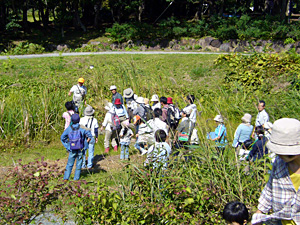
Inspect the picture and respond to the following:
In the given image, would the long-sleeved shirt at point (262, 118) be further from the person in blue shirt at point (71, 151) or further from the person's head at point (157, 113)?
the person in blue shirt at point (71, 151)

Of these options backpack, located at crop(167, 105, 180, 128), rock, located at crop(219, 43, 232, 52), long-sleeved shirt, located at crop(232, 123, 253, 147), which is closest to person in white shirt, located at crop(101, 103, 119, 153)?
backpack, located at crop(167, 105, 180, 128)

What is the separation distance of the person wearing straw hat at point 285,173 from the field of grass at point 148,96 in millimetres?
1389

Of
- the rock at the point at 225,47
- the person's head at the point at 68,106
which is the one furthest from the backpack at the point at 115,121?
the rock at the point at 225,47

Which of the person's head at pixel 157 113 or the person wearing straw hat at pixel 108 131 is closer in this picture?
the person's head at pixel 157 113

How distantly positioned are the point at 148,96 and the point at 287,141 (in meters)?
8.96

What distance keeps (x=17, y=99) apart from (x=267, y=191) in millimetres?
8553

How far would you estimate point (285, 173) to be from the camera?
294 centimetres

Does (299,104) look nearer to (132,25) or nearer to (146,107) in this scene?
(146,107)

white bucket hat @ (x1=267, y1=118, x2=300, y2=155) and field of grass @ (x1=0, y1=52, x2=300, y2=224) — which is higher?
white bucket hat @ (x1=267, y1=118, x2=300, y2=155)

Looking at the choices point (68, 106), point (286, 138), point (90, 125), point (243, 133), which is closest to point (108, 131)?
point (90, 125)

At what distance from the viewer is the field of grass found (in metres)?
4.54

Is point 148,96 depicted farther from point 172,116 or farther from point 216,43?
point 216,43

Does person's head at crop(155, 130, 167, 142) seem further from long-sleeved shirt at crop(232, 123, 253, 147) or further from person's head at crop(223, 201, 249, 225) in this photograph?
person's head at crop(223, 201, 249, 225)

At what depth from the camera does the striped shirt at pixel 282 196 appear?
9.53ft
